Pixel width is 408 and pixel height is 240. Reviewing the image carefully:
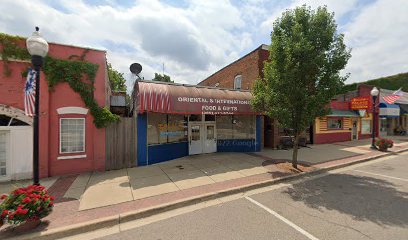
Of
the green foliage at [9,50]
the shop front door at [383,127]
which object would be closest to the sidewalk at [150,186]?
Result: the green foliage at [9,50]

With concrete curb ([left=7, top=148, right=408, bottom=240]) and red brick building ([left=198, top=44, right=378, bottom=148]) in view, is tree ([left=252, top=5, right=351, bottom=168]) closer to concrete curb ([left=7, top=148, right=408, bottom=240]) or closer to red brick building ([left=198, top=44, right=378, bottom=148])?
concrete curb ([left=7, top=148, right=408, bottom=240])

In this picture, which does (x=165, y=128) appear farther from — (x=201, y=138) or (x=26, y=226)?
(x=26, y=226)

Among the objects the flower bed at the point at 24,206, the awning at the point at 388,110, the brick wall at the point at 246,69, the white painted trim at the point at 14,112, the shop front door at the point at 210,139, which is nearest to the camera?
Result: the flower bed at the point at 24,206

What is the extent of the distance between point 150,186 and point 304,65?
7.67 m

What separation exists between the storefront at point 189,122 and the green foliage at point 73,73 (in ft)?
5.69

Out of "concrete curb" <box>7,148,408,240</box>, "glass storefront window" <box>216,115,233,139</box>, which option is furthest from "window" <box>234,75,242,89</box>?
"concrete curb" <box>7,148,408,240</box>

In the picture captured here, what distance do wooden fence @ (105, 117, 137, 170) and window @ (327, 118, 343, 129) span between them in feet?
55.0

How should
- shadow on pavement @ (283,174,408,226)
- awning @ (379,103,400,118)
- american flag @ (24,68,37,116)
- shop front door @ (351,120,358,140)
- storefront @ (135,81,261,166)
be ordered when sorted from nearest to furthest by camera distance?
shadow on pavement @ (283,174,408,226) → american flag @ (24,68,37,116) → storefront @ (135,81,261,166) → shop front door @ (351,120,358,140) → awning @ (379,103,400,118)

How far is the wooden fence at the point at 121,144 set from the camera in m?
8.83

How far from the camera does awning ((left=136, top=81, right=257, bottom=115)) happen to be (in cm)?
870

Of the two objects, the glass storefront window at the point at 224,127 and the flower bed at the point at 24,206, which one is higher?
the glass storefront window at the point at 224,127

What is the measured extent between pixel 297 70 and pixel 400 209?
5.46 m

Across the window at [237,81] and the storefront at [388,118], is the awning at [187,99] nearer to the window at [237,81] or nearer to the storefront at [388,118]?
the window at [237,81]

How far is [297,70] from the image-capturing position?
7996 millimetres
